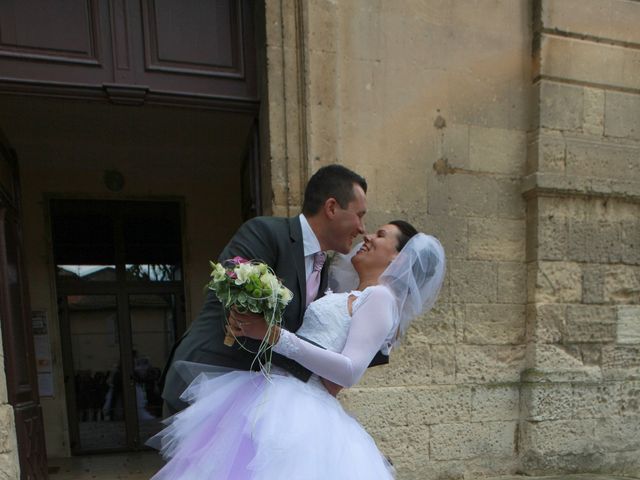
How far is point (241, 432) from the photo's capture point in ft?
5.02

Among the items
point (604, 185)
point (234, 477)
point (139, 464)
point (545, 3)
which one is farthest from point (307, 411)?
point (139, 464)

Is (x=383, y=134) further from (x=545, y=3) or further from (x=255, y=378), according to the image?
(x=255, y=378)

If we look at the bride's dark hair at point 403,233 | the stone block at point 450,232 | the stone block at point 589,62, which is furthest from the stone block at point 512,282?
the bride's dark hair at point 403,233

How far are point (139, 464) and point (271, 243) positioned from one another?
182 inches

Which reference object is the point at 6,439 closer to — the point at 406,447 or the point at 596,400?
the point at 406,447

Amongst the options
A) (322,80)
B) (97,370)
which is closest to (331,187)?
(322,80)

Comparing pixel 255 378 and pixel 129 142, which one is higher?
pixel 129 142

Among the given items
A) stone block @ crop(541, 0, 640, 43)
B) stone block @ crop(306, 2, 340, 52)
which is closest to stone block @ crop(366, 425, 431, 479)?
stone block @ crop(306, 2, 340, 52)

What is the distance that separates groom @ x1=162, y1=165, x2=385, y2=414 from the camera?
1.58 m

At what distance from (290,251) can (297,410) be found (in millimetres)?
557

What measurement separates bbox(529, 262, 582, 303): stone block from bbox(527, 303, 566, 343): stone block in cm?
7

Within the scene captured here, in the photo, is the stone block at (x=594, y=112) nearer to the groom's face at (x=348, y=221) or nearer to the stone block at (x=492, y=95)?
the stone block at (x=492, y=95)

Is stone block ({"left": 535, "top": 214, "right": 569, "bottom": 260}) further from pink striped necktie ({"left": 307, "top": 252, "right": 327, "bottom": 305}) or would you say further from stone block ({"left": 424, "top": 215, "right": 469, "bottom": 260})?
pink striped necktie ({"left": 307, "top": 252, "right": 327, "bottom": 305})

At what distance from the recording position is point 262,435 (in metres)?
1.47
